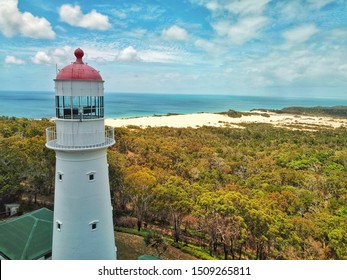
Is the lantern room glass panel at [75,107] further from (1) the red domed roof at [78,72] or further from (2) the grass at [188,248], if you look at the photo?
(2) the grass at [188,248]

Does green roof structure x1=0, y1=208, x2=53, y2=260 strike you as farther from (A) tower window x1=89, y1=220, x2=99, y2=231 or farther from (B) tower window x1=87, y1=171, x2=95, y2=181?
(B) tower window x1=87, y1=171, x2=95, y2=181

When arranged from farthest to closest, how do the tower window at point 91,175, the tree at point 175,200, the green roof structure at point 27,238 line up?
the tree at point 175,200
the green roof structure at point 27,238
the tower window at point 91,175

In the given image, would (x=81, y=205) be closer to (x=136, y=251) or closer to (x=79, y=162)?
(x=79, y=162)

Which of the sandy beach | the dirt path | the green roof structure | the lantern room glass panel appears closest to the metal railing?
the lantern room glass panel

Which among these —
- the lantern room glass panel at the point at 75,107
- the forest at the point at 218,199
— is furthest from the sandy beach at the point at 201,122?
Result: the lantern room glass panel at the point at 75,107

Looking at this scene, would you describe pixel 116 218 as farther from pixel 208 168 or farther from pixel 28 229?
pixel 208 168

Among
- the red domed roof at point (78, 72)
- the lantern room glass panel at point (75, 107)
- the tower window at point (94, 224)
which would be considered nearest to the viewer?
the red domed roof at point (78, 72)

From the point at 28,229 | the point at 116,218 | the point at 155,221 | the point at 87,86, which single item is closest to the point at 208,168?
the point at 155,221
